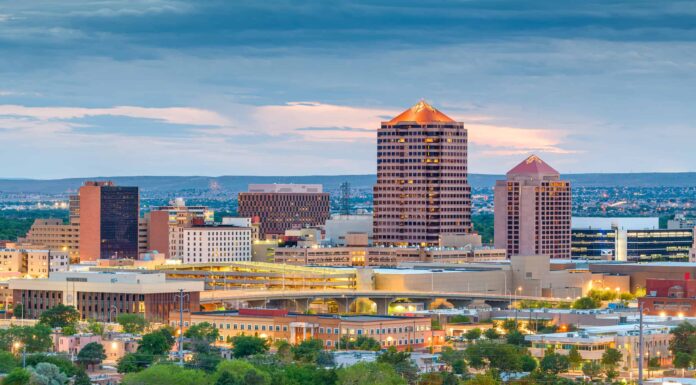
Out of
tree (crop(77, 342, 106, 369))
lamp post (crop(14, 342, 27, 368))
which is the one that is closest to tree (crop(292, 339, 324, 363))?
tree (crop(77, 342, 106, 369))

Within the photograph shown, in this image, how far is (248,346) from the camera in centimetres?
17575

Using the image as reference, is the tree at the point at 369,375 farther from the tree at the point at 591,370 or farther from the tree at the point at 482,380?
the tree at the point at 591,370

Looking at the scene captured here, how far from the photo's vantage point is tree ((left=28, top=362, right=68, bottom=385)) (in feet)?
468

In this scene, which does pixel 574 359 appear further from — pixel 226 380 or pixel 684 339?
pixel 226 380

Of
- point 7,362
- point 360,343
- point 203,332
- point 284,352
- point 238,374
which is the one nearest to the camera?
point 238,374

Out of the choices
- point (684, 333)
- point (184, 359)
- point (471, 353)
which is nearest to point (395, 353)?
point (471, 353)

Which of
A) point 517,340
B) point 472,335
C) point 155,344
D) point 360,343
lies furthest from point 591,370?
point 155,344

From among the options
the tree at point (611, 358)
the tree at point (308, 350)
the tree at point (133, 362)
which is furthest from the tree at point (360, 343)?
the tree at point (611, 358)

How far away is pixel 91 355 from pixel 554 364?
Result: 38.0m

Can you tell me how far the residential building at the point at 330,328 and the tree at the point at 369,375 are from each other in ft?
117

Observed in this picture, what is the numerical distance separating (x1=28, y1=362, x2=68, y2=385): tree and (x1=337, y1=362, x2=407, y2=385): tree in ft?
65.3

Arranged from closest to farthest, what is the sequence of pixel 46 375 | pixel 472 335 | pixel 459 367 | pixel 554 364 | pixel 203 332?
pixel 46 375
pixel 459 367
pixel 554 364
pixel 472 335
pixel 203 332

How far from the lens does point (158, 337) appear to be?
17762 centimetres

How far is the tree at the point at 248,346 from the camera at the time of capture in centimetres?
17450
